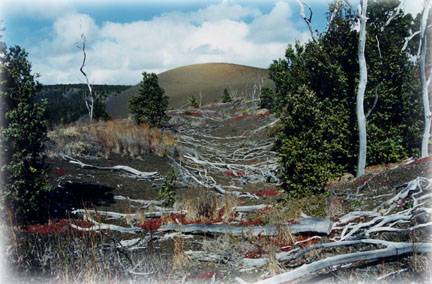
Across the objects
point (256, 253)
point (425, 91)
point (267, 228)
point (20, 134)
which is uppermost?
point (425, 91)

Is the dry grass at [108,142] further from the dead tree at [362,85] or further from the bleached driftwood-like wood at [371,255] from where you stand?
the bleached driftwood-like wood at [371,255]

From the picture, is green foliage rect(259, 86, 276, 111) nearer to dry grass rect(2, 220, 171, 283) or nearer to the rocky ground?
the rocky ground

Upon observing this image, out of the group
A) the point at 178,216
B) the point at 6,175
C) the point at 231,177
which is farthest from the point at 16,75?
the point at 231,177

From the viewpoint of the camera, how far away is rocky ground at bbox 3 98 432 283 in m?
4.45

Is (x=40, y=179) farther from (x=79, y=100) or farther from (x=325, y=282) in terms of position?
(x=79, y=100)

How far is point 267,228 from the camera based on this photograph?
6105 millimetres

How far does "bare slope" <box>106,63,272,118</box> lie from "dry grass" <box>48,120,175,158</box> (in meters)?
52.6

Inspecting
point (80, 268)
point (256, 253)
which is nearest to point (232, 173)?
point (256, 253)

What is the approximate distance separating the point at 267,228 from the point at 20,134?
5.56 meters

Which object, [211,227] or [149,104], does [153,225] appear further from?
[149,104]

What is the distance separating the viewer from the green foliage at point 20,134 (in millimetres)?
6449

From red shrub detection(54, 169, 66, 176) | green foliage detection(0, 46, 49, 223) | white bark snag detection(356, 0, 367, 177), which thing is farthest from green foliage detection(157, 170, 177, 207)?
white bark snag detection(356, 0, 367, 177)

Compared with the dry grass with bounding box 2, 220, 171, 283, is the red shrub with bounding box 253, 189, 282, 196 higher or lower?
lower

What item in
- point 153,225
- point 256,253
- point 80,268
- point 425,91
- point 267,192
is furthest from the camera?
point 425,91
